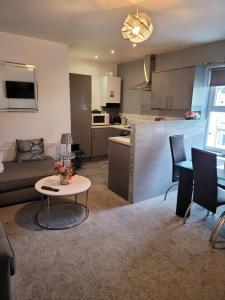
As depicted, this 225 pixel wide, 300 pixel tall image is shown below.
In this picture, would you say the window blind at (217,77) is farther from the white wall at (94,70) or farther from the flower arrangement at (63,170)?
the flower arrangement at (63,170)

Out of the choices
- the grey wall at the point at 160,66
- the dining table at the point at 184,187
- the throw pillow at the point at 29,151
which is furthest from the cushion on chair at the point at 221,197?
the throw pillow at the point at 29,151

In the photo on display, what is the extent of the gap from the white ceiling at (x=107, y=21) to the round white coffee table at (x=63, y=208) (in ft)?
6.87

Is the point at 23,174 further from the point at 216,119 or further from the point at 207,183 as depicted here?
the point at 216,119

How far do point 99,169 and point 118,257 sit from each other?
285 cm

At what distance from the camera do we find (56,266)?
1947 mm

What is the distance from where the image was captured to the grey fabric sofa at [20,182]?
9.64 feet

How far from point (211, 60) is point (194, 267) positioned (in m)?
3.34

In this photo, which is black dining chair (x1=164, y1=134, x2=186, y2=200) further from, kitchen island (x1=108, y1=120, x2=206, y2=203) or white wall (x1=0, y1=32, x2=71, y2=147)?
white wall (x1=0, y1=32, x2=71, y2=147)

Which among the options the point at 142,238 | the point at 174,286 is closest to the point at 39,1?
the point at 142,238

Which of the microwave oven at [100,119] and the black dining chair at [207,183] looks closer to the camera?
the black dining chair at [207,183]

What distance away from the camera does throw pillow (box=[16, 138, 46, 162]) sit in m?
3.69

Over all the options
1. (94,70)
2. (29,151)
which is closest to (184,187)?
(29,151)

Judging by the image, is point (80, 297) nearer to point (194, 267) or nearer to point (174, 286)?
point (174, 286)

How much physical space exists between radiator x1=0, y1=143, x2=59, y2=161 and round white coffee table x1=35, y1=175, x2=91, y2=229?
131 cm
